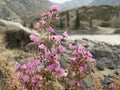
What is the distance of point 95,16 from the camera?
120562 mm

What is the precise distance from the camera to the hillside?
10595cm

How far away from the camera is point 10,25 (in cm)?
2416

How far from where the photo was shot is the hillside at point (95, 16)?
106 m

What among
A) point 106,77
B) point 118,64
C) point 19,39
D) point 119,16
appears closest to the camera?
point 106,77

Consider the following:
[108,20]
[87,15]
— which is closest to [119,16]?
[108,20]

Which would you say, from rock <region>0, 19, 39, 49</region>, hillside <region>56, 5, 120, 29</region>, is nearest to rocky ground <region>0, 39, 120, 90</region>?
rock <region>0, 19, 39, 49</region>

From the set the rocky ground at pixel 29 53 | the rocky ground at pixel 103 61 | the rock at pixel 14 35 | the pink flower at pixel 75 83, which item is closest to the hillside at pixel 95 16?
the rock at pixel 14 35

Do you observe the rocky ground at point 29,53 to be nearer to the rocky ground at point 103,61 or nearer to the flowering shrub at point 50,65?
the rocky ground at point 103,61

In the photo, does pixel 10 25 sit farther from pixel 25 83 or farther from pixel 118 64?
pixel 25 83

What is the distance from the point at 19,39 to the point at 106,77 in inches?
430

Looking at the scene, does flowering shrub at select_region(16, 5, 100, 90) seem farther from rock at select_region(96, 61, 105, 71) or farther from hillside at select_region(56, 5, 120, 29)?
hillside at select_region(56, 5, 120, 29)

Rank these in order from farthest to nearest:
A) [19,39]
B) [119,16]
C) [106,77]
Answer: [119,16], [19,39], [106,77]

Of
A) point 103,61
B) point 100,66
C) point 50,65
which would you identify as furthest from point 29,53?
point 50,65

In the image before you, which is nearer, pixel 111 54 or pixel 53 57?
pixel 53 57
